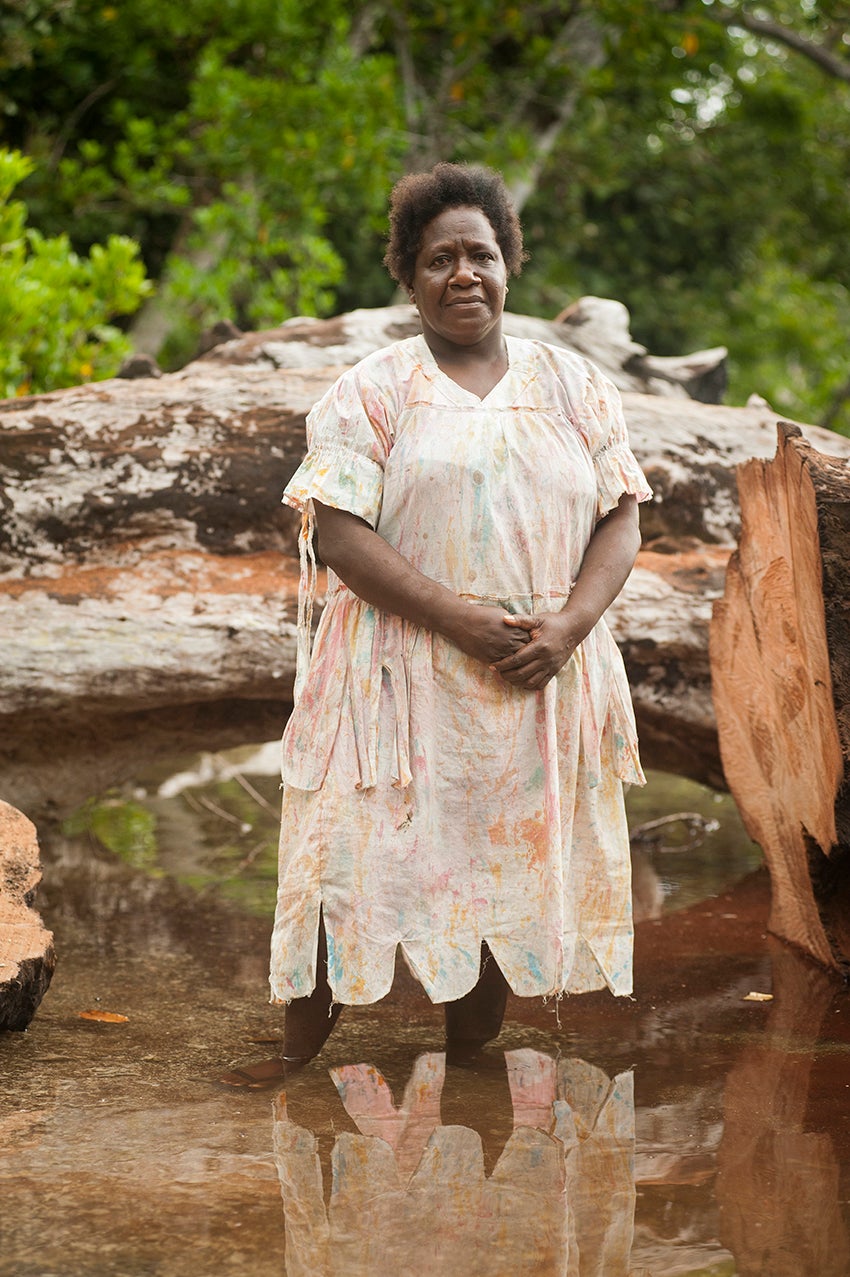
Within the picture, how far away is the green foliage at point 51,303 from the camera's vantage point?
5.41 meters

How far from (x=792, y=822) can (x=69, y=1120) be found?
2188 mm

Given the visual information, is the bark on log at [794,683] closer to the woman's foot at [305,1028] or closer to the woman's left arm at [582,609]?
the woman's left arm at [582,609]

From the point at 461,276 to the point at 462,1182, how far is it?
1.80 meters

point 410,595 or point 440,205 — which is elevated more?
point 440,205

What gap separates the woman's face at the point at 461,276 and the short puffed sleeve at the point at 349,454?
23cm

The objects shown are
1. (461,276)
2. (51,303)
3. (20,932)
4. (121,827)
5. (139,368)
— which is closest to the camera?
(461,276)

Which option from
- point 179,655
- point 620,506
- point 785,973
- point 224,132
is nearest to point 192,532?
point 179,655

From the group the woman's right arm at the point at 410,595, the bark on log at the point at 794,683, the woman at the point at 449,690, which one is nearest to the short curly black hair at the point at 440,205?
the woman at the point at 449,690

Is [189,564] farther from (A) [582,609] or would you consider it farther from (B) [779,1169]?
(B) [779,1169]

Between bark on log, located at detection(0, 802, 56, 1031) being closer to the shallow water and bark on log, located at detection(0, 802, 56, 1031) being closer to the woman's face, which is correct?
the shallow water

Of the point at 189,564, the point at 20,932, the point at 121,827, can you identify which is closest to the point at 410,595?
the point at 20,932

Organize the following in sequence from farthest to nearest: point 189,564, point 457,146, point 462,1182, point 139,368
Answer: point 457,146
point 139,368
point 189,564
point 462,1182

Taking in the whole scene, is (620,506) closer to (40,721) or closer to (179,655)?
(179,655)

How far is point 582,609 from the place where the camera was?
9.52ft
